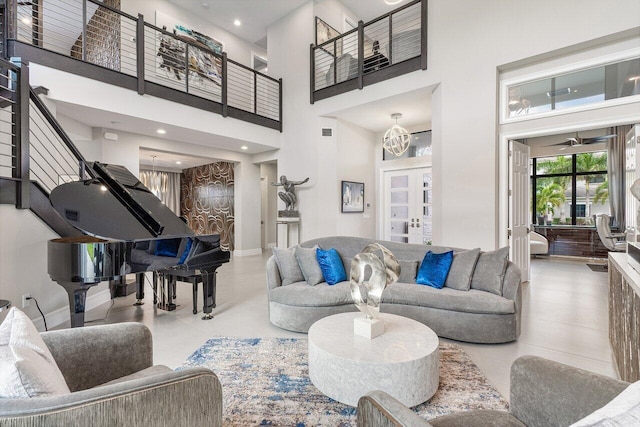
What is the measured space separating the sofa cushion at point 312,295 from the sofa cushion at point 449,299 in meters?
0.43

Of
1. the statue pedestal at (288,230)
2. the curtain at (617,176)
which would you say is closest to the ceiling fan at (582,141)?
the curtain at (617,176)

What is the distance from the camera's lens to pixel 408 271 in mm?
3402

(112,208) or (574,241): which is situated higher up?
(112,208)

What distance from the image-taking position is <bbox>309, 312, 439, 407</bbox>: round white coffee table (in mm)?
1715

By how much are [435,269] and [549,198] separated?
24.1ft

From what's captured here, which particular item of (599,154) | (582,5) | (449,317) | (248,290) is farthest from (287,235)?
(599,154)

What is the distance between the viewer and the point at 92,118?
4922 millimetres

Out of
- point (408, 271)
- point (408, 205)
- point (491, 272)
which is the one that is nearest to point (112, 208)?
point (408, 271)

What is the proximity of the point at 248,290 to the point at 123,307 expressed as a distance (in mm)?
1609

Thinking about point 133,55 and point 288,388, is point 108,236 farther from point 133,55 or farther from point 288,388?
point 133,55

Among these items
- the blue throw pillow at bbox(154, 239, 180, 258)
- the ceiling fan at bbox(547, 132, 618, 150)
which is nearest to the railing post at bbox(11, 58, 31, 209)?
the blue throw pillow at bbox(154, 239, 180, 258)

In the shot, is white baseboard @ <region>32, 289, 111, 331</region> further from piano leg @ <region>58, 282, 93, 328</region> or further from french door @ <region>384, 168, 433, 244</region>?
french door @ <region>384, 168, 433, 244</region>

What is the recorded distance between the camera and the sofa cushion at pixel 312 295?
300 centimetres

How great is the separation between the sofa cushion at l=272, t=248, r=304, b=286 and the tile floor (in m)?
0.52
